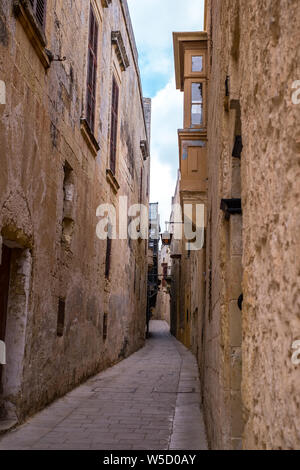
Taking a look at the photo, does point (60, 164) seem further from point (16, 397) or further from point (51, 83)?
point (16, 397)

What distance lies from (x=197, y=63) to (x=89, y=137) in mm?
3766

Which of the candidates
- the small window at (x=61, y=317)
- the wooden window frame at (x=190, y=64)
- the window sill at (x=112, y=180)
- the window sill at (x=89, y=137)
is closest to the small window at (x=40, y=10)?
the window sill at (x=89, y=137)

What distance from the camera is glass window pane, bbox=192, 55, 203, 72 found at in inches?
445

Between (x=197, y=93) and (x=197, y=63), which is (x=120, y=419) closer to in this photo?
(x=197, y=93)

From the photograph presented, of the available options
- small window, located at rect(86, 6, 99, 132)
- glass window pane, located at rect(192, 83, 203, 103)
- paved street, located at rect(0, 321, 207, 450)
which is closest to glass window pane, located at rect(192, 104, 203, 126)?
glass window pane, located at rect(192, 83, 203, 103)

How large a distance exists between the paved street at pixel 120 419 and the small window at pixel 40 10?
461cm

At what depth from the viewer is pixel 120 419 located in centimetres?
614

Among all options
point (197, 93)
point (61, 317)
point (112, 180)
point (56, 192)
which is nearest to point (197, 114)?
point (197, 93)

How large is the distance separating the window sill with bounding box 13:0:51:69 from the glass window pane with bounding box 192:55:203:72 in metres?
5.63

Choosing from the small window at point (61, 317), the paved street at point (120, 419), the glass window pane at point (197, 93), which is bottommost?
the paved street at point (120, 419)

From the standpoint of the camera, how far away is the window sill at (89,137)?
8594 millimetres

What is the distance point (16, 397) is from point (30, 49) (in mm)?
3815

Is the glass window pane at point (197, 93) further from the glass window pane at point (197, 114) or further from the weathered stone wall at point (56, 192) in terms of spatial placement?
the weathered stone wall at point (56, 192)

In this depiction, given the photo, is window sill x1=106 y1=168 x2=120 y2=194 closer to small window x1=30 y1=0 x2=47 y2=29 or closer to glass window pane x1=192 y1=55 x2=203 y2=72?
glass window pane x1=192 y1=55 x2=203 y2=72
